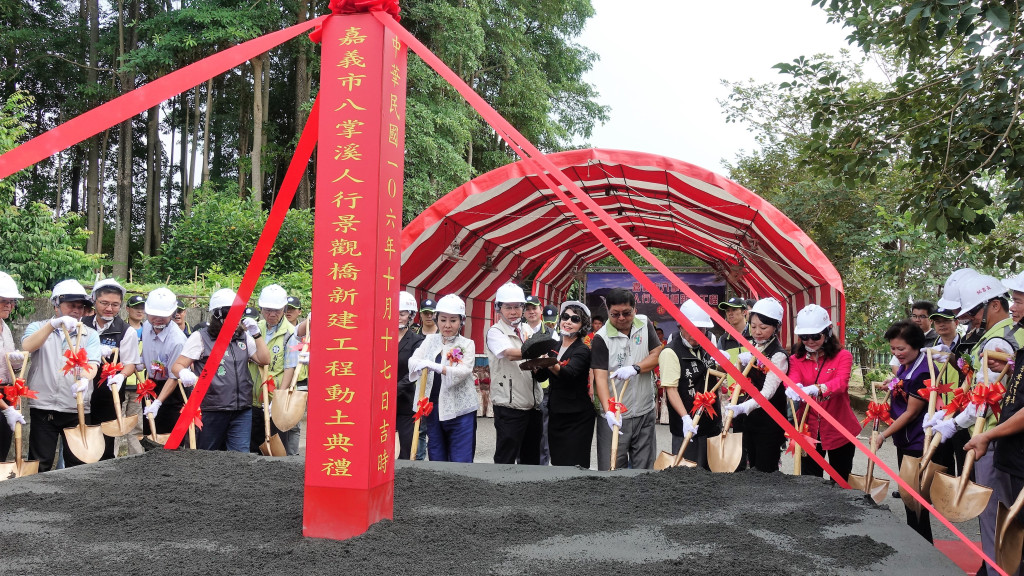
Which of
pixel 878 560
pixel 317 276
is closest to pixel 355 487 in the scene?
pixel 317 276

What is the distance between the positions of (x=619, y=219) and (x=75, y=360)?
6813 mm

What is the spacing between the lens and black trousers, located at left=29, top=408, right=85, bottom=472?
15.0ft

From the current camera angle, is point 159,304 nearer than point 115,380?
No

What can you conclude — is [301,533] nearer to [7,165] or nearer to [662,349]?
[7,165]

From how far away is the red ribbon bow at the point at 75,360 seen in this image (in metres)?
4.44

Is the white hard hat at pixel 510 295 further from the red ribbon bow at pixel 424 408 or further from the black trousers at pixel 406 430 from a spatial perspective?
the black trousers at pixel 406 430

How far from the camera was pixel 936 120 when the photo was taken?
458 cm

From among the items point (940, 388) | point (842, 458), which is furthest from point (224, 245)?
point (940, 388)

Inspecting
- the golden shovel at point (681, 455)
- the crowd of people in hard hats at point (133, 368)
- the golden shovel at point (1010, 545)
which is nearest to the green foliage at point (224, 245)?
the crowd of people in hard hats at point (133, 368)

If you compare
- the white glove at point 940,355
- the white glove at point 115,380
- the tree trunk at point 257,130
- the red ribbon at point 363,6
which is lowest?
the white glove at point 115,380

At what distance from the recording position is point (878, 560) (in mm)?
2609

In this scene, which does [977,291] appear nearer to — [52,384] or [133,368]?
[133,368]

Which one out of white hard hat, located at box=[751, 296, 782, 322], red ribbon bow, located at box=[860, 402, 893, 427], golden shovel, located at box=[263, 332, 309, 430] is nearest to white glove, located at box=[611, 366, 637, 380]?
white hard hat, located at box=[751, 296, 782, 322]

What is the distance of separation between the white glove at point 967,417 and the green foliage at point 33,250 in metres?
7.45
